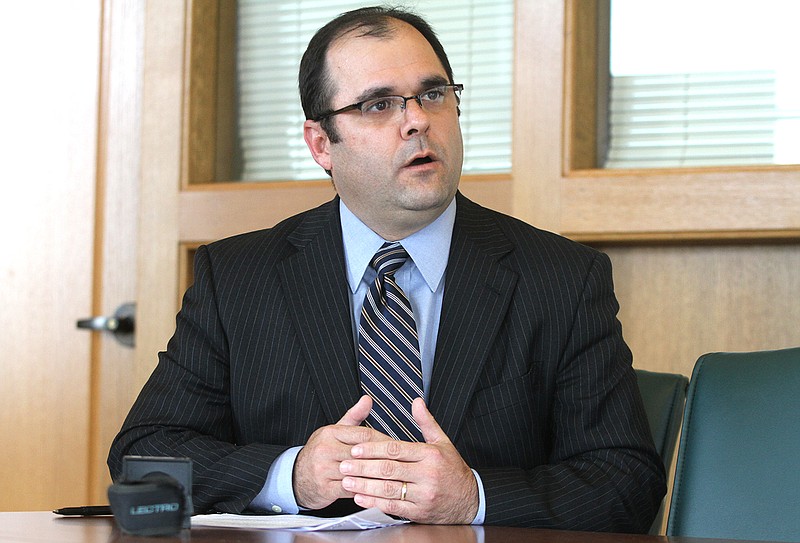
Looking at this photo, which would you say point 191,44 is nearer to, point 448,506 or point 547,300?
point 547,300

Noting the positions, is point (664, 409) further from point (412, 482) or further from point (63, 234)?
point (63, 234)

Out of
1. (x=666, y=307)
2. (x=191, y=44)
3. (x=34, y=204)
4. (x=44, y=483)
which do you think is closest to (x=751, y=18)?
(x=666, y=307)

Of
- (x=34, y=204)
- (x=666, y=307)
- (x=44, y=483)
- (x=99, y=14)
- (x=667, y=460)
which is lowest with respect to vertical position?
(x=44, y=483)

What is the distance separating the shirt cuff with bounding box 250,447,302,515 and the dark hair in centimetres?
69

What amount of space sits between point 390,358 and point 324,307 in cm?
16

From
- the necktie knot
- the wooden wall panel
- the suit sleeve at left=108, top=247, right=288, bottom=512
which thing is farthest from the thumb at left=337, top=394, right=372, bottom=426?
the wooden wall panel

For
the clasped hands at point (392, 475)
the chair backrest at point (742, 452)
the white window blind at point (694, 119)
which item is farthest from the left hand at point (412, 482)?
the white window blind at point (694, 119)

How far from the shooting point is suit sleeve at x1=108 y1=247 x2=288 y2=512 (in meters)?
1.60

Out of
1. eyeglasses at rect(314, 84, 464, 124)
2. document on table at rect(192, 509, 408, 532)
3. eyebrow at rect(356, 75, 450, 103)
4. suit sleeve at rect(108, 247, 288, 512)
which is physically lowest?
document on table at rect(192, 509, 408, 532)

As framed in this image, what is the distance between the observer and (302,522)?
1.29 metres

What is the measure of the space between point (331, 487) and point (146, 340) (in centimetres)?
136

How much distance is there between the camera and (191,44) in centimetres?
279

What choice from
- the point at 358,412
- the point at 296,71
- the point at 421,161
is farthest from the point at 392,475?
the point at 296,71

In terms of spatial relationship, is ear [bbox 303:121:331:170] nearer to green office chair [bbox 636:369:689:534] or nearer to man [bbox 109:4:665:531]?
man [bbox 109:4:665:531]
